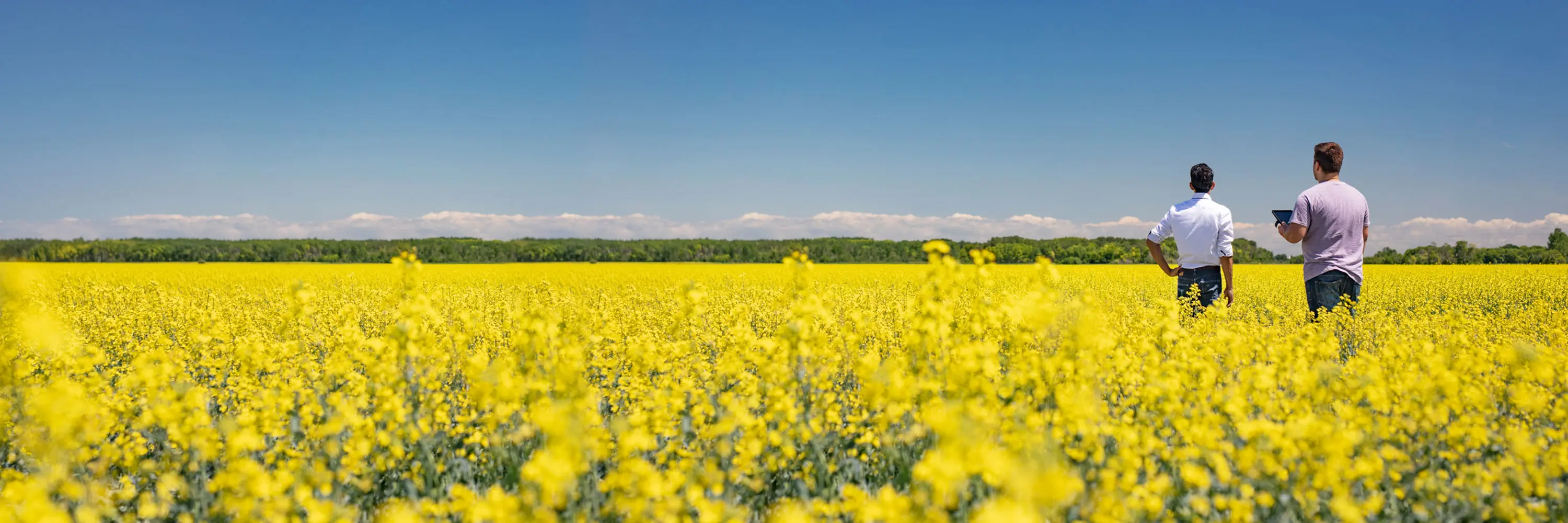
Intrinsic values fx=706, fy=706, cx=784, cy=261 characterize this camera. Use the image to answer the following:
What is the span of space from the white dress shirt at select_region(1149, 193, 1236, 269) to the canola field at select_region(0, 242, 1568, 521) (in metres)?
0.74

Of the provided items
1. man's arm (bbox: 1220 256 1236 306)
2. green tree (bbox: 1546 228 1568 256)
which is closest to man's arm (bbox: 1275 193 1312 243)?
man's arm (bbox: 1220 256 1236 306)

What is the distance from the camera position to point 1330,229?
281 inches

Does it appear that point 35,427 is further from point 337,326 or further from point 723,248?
point 723,248

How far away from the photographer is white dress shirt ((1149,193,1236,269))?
7.48 m

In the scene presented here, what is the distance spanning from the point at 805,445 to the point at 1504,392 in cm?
541

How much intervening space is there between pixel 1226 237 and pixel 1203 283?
1.83 feet

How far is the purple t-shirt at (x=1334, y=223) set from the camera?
7.07 m

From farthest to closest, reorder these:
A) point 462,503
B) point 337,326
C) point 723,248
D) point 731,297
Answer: point 723,248
point 731,297
point 337,326
point 462,503

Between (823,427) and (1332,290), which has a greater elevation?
(1332,290)

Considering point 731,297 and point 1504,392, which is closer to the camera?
point 1504,392

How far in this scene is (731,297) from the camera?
15219 millimetres

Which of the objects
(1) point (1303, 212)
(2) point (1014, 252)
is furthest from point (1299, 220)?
(2) point (1014, 252)

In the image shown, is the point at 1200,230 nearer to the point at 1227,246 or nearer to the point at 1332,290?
the point at 1227,246

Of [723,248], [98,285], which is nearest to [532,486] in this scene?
[98,285]
